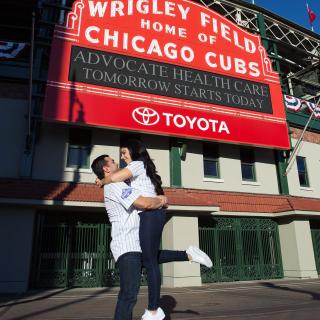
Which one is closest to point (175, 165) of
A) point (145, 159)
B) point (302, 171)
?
point (302, 171)

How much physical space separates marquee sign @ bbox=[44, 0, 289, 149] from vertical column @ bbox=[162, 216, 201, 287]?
335 centimetres

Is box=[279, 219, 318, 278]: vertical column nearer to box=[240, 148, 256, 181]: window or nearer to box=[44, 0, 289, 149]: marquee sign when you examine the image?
box=[240, 148, 256, 181]: window

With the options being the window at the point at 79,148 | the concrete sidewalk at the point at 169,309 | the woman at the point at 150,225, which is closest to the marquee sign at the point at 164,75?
the window at the point at 79,148

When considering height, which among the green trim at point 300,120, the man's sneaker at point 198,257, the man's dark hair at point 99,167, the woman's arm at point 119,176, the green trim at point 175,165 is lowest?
the man's sneaker at point 198,257

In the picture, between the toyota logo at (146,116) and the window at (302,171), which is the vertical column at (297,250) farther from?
the toyota logo at (146,116)

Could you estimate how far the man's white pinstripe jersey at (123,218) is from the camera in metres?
3.27

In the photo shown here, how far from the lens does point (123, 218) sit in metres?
3.38

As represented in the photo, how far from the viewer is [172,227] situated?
1222 centimetres

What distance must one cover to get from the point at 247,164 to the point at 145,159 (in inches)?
502

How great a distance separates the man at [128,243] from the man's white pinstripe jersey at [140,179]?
106 mm

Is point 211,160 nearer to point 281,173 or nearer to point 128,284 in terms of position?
point 281,173

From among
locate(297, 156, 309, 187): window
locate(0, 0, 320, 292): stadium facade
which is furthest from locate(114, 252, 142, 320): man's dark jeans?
locate(297, 156, 309, 187): window

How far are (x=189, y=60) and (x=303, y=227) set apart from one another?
8.52 meters

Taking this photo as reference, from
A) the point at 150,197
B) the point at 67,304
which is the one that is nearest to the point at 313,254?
the point at 67,304
